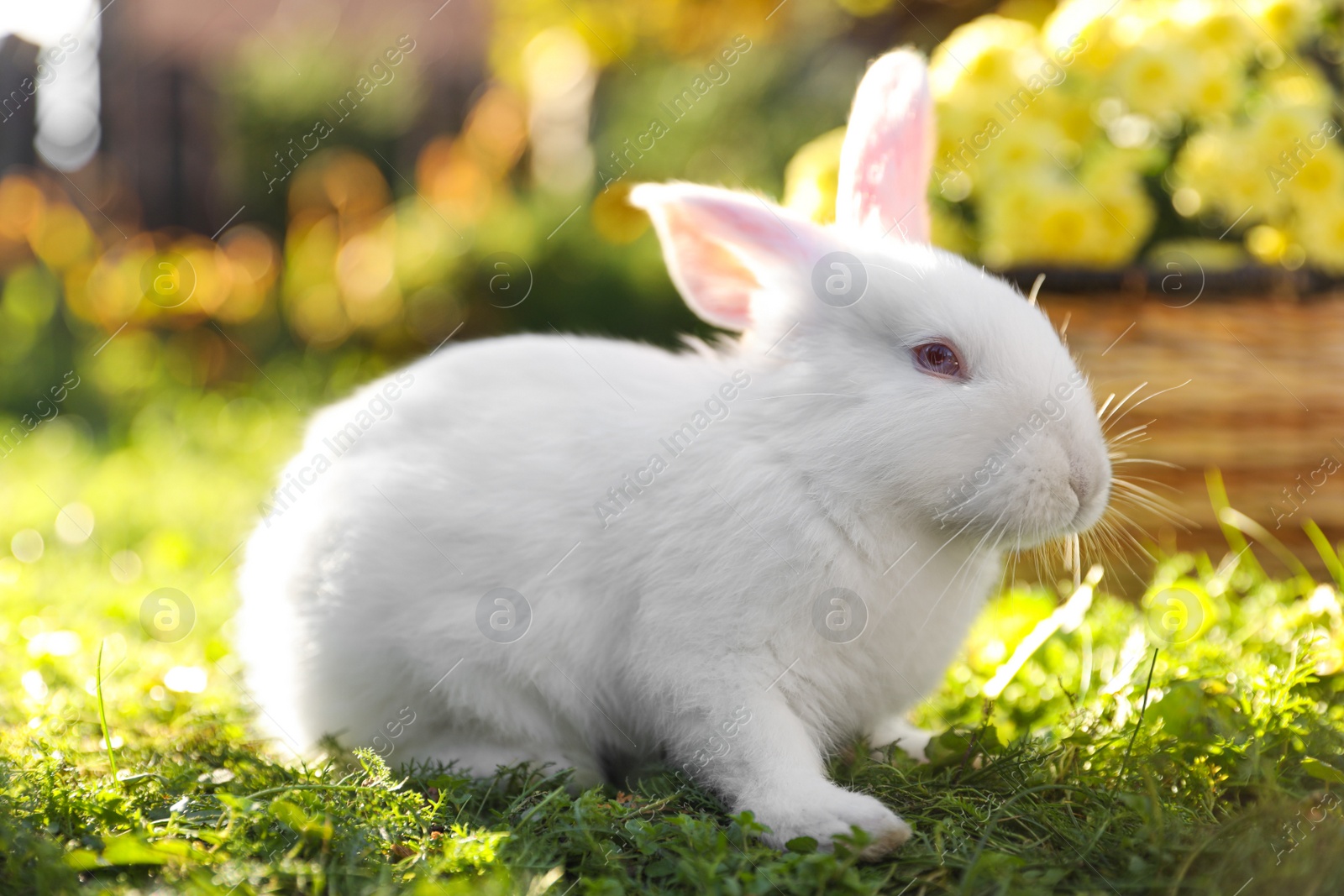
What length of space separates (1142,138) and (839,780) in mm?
3015

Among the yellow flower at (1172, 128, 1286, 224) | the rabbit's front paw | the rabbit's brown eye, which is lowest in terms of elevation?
the rabbit's front paw

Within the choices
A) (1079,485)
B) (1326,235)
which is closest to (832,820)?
(1079,485)

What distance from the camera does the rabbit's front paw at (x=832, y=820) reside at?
1841 mm

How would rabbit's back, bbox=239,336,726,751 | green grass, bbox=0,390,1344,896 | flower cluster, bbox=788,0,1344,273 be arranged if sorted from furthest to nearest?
flower cluster, bbox=788,0,1344,273 → rabbit's back, bbox=239,336,726,751 → green grass, bbox=0,390,1344,896

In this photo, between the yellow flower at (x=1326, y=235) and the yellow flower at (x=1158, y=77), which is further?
the yellow flower at (x=1158, y=77)

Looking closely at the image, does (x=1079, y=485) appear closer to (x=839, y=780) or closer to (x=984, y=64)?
(x=839, y=780)

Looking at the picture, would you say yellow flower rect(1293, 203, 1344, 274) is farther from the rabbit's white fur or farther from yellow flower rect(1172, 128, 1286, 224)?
the rabbit's white fur

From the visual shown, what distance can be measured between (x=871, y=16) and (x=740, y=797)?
8.21m

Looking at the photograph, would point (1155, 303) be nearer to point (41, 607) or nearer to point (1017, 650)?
point (1017, 650)

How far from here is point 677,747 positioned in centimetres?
213

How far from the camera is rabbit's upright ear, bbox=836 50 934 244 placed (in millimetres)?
2521

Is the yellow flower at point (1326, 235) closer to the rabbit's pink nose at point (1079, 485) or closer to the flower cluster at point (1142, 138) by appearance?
the flower cluster at point (1142, 138)

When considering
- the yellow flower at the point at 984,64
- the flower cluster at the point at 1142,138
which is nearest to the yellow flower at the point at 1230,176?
the flower cluster at the point at 1142,138

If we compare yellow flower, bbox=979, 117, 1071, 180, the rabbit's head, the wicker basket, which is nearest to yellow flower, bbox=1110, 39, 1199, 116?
yellow flower, bbox=979, 117, 1071, 180
